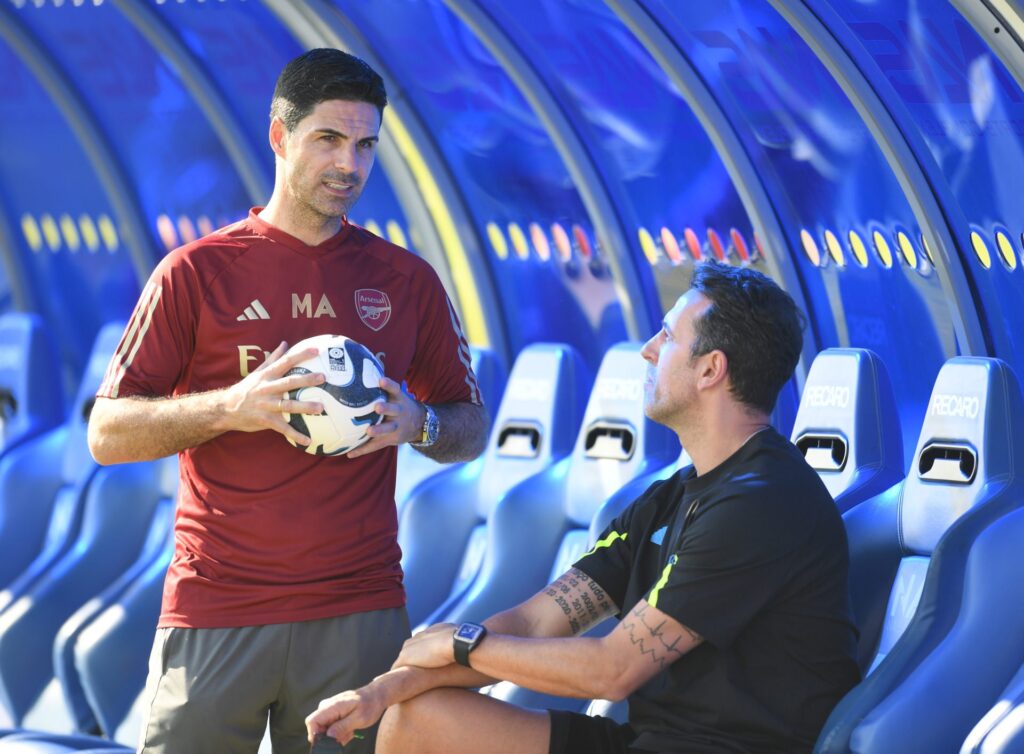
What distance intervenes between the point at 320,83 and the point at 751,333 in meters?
1.14

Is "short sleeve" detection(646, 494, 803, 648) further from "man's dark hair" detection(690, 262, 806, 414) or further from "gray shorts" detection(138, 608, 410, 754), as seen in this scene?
"gray shorts" detection(138, 608, 410, 754)

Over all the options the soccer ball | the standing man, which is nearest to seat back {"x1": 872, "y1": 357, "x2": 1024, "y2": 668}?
the standing man

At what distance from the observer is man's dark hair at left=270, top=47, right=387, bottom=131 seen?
352 cm

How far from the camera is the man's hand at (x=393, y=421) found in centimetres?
338

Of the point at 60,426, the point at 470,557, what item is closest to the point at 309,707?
the point at 470,557

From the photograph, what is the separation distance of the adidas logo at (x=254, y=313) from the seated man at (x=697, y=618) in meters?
0.83

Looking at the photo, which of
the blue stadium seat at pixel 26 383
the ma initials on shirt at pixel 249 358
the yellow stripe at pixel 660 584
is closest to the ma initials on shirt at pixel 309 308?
the ma initials on shirt at pixel 249 358

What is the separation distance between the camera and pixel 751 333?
3.64m

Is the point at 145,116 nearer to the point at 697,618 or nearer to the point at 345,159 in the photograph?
the point at 345,159

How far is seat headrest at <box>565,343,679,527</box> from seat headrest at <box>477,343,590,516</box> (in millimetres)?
235

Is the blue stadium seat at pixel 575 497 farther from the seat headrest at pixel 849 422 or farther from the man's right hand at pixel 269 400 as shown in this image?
the man's right hand at pixel 269 400

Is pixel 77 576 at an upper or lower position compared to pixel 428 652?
lower

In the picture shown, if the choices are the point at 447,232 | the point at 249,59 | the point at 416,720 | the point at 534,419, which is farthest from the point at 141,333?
the point at 249,59

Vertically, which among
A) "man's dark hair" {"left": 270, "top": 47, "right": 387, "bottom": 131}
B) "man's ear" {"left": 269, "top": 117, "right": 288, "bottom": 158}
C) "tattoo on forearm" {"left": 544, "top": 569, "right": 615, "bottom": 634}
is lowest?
"tattoo on forearm" {"left": 544, "top": 569, "right": 615, "bottom": 634}
